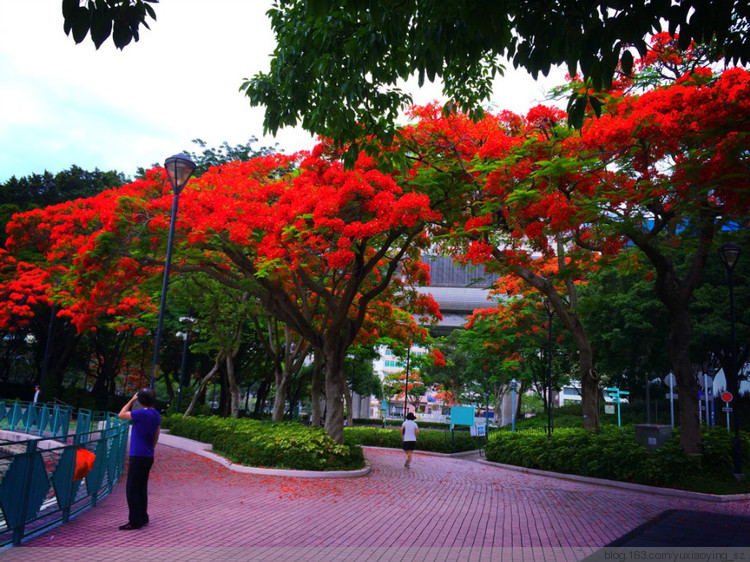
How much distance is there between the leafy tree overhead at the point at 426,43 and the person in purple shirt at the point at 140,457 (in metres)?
4.04

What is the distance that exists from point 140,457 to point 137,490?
0.39 meters

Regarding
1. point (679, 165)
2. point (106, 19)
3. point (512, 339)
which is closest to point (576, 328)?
point (679, 165)

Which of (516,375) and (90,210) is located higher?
(90,210)

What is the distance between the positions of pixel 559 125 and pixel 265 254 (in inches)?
314

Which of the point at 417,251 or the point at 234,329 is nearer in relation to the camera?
the point at 417,251

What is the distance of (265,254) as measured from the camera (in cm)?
1458

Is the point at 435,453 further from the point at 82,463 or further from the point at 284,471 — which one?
the point at 82,463

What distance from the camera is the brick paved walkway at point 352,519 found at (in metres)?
6.27

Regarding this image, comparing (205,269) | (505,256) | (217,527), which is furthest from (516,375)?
(217,527)

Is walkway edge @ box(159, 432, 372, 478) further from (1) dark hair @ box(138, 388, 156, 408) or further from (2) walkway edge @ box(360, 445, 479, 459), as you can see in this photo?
(2) walkway edge @ box(360, 445, 479, 459)

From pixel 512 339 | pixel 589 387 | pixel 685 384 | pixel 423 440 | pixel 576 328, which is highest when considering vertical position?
pixel 512 339

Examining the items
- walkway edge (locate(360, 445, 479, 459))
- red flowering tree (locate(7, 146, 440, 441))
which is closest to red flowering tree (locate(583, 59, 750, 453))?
red flowering tree (locate(7, 146, 440, 441))

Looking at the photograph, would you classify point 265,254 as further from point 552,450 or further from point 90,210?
point 552,450

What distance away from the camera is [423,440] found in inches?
927
